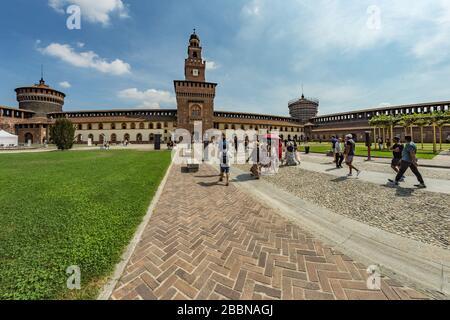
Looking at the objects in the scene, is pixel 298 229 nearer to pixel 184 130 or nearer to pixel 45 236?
pixel 45 236

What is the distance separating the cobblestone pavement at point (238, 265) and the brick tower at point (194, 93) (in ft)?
155

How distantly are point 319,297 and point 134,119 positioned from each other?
64319 millimetres

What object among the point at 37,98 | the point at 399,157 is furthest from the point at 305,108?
the point at 37,98

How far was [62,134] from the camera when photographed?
2838 centimetres

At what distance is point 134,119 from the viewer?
57469 millimetres

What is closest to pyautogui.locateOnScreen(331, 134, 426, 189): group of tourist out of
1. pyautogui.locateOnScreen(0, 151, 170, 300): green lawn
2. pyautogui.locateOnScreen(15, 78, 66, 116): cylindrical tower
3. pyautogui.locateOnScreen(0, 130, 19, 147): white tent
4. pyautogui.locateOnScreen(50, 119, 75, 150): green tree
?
pyautogui.locateOnScreen(0, 151, 170, 300): green lawn

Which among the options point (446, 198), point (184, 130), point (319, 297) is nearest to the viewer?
point (319, 297)

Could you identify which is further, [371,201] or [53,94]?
[53,94]

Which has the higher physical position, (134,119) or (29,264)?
(134,119)

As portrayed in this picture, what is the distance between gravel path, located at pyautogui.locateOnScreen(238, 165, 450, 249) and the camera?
357 cm

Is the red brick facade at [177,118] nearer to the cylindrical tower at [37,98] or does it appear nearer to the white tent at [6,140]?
the cylindrical tower at [37,98]

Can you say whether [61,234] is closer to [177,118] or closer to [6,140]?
[177,118]

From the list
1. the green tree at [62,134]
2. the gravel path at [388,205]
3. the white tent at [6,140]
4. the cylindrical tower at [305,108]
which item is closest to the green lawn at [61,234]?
the gravel path at [388,205]
